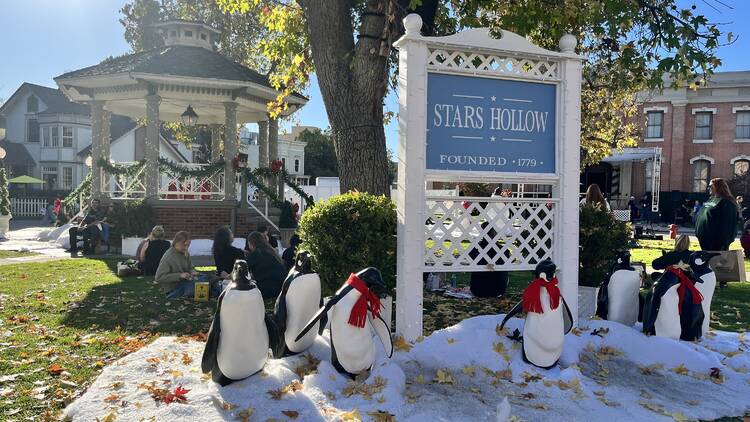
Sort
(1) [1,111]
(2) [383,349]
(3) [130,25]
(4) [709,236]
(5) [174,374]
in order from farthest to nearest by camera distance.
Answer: (1) [1,111] < (3) [130,25] < (4) [709,236] < (2) [383,349] < (5) [174,374]

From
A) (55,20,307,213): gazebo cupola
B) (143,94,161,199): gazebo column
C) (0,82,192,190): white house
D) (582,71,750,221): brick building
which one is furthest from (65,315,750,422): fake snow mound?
(0,82,192,190): white house

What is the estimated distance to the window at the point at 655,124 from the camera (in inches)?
1426

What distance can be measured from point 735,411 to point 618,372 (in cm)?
104

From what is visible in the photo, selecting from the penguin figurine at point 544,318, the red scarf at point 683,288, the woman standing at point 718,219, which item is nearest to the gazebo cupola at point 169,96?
the woman standing at point 718,219

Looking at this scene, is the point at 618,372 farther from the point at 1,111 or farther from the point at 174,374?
the point at 1,111

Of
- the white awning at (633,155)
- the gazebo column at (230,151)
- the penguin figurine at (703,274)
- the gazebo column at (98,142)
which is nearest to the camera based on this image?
the penguin figurine at (703,274)

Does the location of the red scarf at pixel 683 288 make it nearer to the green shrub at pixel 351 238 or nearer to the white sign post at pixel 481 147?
the white sign post at pixel 481 147

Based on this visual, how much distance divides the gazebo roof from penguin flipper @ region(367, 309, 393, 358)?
1174cm

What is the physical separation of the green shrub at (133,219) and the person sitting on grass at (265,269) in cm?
783

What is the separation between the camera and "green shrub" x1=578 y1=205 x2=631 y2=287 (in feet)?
24.1

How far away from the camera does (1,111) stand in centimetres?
4644

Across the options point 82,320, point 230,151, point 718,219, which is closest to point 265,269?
point 82,320

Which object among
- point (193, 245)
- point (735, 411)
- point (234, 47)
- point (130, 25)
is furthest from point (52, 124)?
point (735, 411)

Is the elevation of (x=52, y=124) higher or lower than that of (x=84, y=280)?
higher
